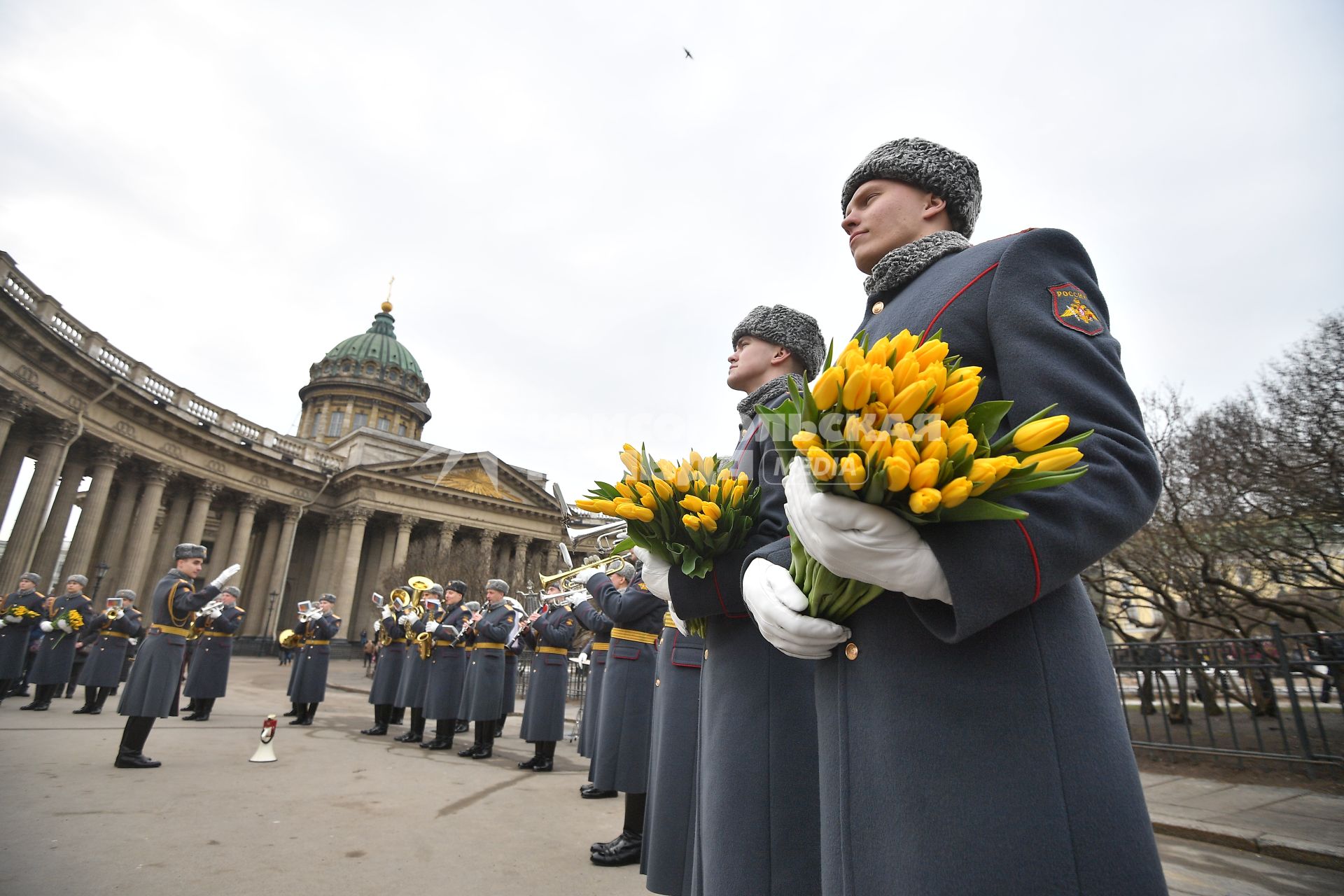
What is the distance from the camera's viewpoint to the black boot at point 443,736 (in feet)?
34.2

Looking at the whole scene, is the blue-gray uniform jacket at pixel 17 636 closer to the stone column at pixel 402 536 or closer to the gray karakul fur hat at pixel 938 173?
the gray karakul fur hat at pixel 938 173

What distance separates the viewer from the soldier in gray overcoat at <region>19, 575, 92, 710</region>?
42.2 ft

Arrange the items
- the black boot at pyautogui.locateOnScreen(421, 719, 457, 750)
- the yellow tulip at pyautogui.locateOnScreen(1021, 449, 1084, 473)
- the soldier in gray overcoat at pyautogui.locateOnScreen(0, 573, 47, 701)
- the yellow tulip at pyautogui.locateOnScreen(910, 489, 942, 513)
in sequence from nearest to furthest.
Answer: the yellow tulip at pyautogui.locateOnScreen(910, 489, 942, 513) < the yellow tulip at pyautogui.locateOnScreen(1021, 449, 1084, 473) < the black boot at pyautogui.locateOnScreen(421, 719, 457, 750) < the soldier in gray overcoat at pyautogui.locateOnScreen(0, 573, 47, 701)

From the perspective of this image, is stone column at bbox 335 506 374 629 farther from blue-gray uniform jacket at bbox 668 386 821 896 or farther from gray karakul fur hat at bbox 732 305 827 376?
blue-gray uniform jacket at bbox 668 386 821 896

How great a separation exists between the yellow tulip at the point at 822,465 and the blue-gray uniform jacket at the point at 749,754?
47.3 inches

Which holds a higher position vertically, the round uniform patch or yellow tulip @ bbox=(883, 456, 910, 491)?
the round uniform patch

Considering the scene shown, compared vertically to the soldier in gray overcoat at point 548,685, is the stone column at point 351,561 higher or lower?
higher

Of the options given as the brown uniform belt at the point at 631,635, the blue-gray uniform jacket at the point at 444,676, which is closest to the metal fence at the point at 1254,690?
the brown uniform belt at the point at 631,635

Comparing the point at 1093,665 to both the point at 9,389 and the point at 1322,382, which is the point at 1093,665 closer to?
the point at 1322,382

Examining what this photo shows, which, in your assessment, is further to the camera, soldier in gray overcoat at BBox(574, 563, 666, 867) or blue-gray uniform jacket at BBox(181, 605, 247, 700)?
blue-gray uniform jacket at BBox(181, 605, 247, 700)

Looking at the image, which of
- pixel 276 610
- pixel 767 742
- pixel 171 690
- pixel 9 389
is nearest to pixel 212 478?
pixel 276 610

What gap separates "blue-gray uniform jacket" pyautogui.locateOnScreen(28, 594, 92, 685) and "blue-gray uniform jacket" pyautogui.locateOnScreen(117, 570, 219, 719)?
668 cm

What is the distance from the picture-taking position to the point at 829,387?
4.56ft

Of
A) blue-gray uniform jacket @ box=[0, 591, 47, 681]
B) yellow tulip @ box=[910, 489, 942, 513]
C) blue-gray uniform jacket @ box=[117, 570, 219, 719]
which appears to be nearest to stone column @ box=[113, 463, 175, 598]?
blue-gray uniform jacket @ box=[0, 591, 47, 681]
